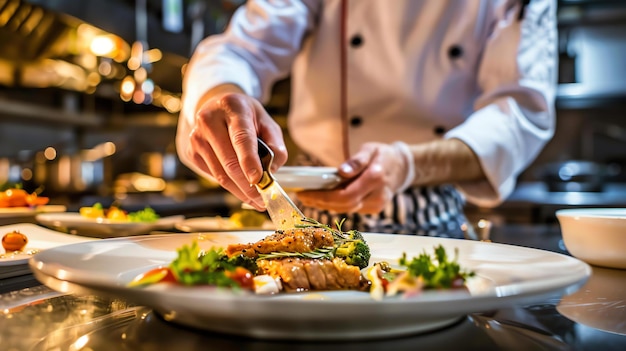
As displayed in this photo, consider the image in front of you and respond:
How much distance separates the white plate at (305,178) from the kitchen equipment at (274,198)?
70 mm

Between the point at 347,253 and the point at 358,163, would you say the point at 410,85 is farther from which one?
the point at 347,253

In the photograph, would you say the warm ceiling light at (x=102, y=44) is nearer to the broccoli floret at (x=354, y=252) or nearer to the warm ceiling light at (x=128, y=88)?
the warm ceiling light at (x=128, y=88)

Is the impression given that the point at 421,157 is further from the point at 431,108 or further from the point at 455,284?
the point at 455,284

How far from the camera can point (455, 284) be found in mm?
514

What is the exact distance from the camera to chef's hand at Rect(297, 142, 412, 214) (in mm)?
1280

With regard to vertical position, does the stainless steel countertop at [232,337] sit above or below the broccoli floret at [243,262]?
below

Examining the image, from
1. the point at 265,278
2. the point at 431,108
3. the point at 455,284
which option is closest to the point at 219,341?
the point at 265,278

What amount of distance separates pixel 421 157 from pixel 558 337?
3.30 feet

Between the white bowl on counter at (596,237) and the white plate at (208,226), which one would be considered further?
the white plate at (208,226)

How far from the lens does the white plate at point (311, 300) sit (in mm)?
416

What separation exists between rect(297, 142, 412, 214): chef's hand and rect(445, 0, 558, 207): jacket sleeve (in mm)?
282

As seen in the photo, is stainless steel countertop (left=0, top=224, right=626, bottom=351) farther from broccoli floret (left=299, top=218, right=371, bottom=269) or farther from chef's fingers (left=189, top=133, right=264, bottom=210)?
chef's fingers (left=189, top=133, right=264, bottom=210)

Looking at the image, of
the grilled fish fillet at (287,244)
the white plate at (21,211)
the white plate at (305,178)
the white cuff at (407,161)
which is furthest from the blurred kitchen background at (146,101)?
the grilled fish fillet at (287,244)

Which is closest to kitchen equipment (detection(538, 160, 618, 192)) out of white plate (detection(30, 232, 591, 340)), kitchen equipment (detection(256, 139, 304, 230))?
kitchen equipment (detection(256, 139, 304, 230))
